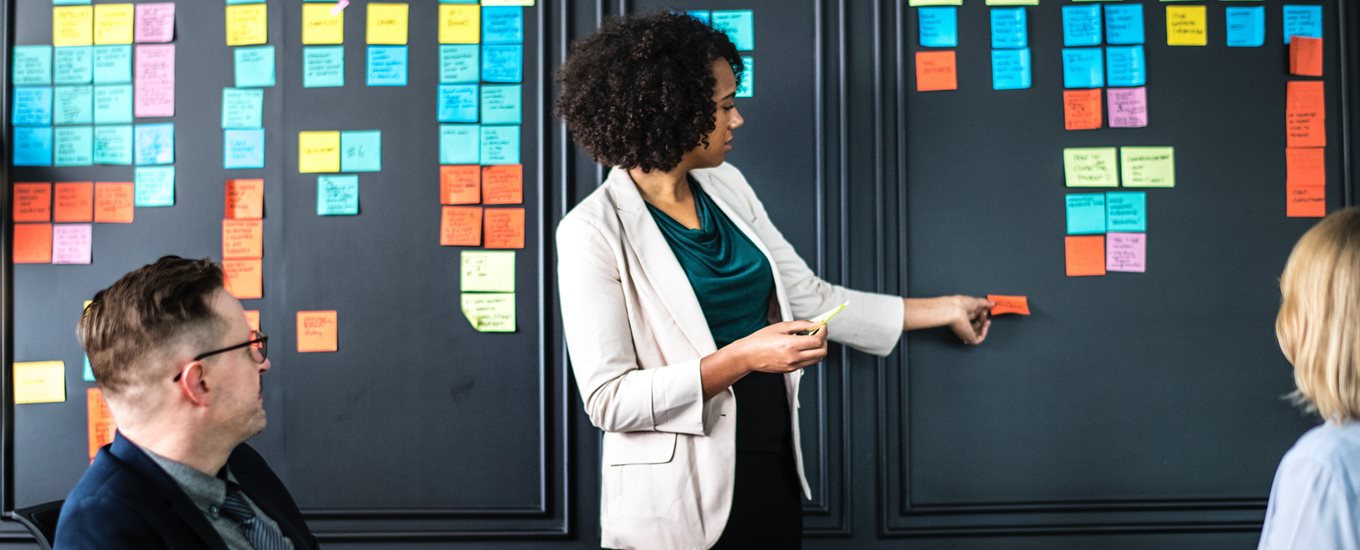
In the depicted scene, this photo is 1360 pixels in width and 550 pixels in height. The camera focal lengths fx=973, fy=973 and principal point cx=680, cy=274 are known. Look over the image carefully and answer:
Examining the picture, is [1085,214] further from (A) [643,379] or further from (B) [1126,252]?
(A) [643,379]

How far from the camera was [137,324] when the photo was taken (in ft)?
4.22

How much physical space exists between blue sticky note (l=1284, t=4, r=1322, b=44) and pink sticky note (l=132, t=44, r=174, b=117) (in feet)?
9.63

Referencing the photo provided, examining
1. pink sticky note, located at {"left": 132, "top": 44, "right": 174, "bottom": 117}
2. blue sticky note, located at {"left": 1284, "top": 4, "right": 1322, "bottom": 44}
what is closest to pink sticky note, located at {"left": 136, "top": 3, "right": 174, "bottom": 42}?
pink sticky note, located at {"left": 132, "top": 44, "right": 174, "bottom": 117}

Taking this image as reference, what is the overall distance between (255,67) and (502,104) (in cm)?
65

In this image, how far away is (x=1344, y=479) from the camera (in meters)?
1.11

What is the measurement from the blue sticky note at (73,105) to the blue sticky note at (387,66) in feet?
2.42

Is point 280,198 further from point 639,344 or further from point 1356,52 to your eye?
point 1356,52

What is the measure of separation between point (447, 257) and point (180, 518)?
1.33m

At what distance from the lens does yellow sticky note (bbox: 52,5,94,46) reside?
8.35ft

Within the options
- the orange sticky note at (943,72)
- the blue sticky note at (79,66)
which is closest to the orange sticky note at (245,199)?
the blue sticky note at (79,66)

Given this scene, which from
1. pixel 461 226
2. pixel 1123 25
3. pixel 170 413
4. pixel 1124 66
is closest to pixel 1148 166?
pixel 1124 66

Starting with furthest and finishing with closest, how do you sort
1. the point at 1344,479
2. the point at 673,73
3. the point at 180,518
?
the point at 673,73 → the point at 180,518 → the point at 1344,479

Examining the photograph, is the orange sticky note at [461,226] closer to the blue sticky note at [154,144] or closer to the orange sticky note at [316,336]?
the orange sticky note at [316,336]

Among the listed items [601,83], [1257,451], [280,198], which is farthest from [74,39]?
[1257,451]
